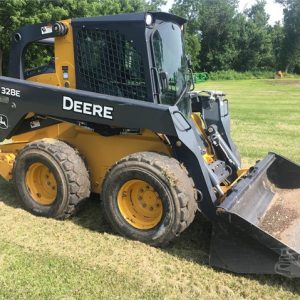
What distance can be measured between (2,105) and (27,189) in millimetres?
1004

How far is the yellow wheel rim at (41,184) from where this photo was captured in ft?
15.4

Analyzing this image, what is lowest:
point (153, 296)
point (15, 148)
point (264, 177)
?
point (153, 296)

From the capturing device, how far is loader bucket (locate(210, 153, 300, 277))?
3.41 metres

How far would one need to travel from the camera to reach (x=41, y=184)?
483cm

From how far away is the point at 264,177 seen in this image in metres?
4.77

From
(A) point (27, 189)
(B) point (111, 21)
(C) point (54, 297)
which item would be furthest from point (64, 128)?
(C) point (54, 297)

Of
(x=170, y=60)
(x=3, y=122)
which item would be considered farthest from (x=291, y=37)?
(x=3, y=122)

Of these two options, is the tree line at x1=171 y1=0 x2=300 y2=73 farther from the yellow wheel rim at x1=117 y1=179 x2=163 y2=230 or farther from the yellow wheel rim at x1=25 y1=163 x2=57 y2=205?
the yellow wheel rim at x1=117 y1=179 x2=163 y2=230

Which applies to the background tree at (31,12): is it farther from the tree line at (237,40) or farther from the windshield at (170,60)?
the tree line at (237,40)

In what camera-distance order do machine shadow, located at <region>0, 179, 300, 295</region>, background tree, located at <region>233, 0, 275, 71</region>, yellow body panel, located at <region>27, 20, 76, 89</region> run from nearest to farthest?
machine shadow, located at <region>0, 179, 300, 295</region> < yellow body panel, located at <region>27, 20, 76, 89</region> < background tree, located at <region>233, 0, 275, 71</region>

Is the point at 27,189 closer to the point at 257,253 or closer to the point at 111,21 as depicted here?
the point at 111,21

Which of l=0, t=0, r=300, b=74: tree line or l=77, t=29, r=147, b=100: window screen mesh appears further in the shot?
l=0, t=0, r=300, b=74: tree line

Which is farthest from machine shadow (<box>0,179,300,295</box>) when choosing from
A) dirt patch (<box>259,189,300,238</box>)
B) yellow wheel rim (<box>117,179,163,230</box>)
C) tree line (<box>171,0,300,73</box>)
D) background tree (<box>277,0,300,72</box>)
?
background tree (<box>277,0,300,72</box>)

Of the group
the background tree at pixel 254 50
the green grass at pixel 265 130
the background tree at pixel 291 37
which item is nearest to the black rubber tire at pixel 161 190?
the green grass at pixel 265 130
